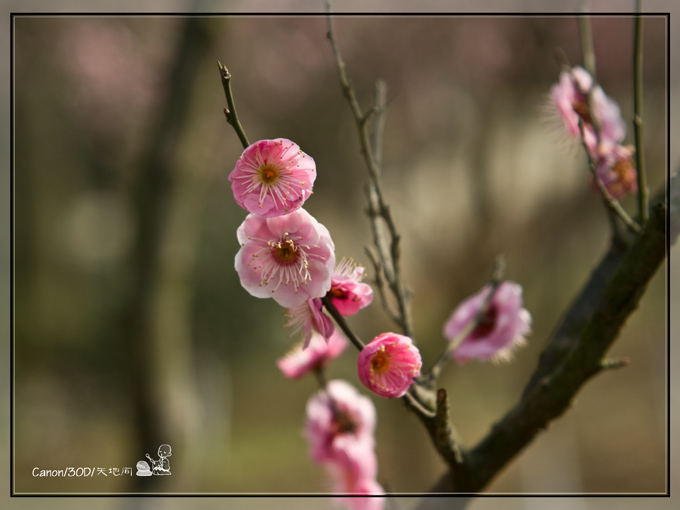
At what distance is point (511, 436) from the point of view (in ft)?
1.52

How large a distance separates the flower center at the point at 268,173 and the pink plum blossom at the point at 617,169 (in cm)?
40

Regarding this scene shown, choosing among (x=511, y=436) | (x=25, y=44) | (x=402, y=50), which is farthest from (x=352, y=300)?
(x=25, y=44)

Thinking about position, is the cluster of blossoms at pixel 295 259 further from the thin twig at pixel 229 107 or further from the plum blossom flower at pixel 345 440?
the plum blossom flower at pixel 345 440

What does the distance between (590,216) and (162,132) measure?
1.66 metres

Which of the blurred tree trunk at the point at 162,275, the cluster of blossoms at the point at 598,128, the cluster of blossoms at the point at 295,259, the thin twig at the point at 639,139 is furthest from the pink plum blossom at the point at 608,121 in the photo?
the blurred tree trunk at the point at 162,275

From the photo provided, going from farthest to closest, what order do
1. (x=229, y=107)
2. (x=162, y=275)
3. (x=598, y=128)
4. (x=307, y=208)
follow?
(x=307, y=208) < (x=162, y=275) < (x=598, y=128) < (x=229, y=107)

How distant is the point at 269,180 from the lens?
32 centimetres

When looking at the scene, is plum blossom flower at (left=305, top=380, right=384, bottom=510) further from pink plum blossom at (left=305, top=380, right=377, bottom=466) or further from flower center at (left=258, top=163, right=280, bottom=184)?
flower center at (left=258, top=163, right=280, bottom=184)

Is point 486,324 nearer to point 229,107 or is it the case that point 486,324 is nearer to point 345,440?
point 345,440

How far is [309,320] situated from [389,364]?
0.21 feet

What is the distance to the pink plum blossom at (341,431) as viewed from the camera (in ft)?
2.11

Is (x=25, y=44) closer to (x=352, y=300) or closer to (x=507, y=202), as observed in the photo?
(x=507, y=202)

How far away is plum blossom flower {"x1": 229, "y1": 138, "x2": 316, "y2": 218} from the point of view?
1.03ft

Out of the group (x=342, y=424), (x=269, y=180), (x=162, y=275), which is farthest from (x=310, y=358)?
(x=162, y=275)
